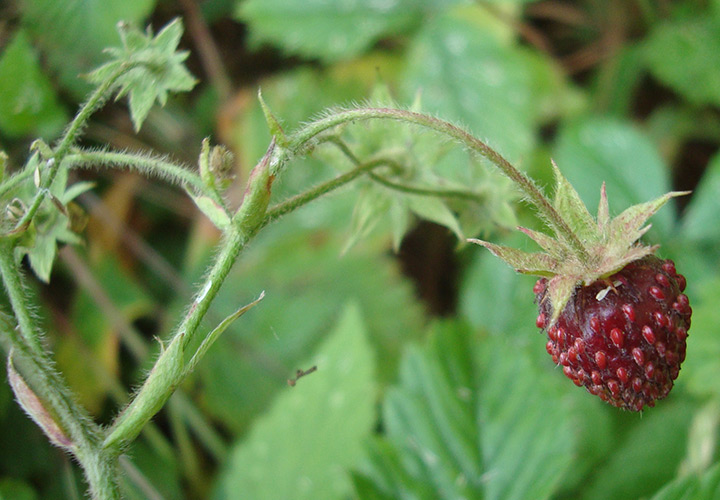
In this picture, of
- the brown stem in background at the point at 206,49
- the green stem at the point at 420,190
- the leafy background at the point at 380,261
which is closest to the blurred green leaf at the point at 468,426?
the leafy background at the point at 380,261

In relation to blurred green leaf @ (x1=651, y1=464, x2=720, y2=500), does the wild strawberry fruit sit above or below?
above

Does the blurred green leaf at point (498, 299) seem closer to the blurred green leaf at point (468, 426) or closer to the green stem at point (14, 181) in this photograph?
the blurred green leaf at point (468, 426)

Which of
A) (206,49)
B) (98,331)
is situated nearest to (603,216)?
(98,331)

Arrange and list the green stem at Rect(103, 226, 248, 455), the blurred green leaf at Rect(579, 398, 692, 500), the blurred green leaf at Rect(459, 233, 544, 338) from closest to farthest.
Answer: the green stem at Rect(103, 226, 248, 455) → the blurred green leaf at Rect(579, 398, 692, 500) → the blurred green leaf at Rect(459, 233, 544, 338)

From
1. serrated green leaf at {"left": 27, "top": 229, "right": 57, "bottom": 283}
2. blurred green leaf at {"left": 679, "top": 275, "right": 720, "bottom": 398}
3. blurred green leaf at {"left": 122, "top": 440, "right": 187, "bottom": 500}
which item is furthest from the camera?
blurred green leaf at {"left": 122, "top": 440, "right": 187, "bottom": 500}

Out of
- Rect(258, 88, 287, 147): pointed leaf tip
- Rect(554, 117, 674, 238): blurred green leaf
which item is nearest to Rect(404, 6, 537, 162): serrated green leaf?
Rect(554, 117, 674, 238): blurred green leaf

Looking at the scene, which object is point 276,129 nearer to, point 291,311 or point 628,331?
point 628,331

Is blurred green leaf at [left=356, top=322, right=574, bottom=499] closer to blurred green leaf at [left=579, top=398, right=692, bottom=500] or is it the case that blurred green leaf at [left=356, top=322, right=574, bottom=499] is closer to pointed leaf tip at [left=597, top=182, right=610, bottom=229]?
blurred green leaf at [left=579, top=398, right=692, bottom=500]
